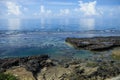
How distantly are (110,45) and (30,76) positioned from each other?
32531 millimetres

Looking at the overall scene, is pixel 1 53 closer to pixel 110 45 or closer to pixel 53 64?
pixel 53 64

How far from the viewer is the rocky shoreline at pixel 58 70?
36.2 m

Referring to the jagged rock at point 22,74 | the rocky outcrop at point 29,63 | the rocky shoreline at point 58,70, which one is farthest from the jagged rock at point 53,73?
the jagged rock at point 22,74

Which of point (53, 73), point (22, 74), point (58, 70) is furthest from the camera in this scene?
point (58, 70)

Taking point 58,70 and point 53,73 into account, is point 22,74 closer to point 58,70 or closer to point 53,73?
point 53,73

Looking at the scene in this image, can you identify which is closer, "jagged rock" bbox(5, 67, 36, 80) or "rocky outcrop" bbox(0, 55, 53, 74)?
"jagged rock" bbox(5, 67, 36, 80)

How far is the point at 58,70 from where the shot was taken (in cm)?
3906

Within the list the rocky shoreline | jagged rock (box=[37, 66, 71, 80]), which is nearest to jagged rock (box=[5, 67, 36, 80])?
the rocky shoreline

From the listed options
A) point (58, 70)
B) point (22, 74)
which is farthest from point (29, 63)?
point (22, 74)

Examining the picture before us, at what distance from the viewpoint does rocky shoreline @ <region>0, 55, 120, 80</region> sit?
36188mm

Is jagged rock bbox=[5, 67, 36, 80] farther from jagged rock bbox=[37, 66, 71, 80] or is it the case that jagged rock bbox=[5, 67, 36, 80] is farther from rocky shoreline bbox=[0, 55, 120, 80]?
jagged rock bbox=[37, 66, 71, 80]

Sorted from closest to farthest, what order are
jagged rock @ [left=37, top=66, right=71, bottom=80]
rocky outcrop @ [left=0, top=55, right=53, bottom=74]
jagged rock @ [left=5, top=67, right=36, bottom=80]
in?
jagged rock @ [left=5, top=67, right=36, bottom=80] < jagged rock @ [left=37, top=66, right=71, bottom=80] < rocky outcrop @ [left=0, top=55, right=53, bottom=74]

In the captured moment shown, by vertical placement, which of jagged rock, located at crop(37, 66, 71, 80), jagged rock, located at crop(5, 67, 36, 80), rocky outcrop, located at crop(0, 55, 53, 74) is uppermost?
jagged rock, located at crop(5, 67, 36, 80)

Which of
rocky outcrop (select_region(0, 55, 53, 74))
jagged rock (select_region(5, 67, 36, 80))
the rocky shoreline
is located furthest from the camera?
rocky outcrop (select_region(0, 55, 53, 74))
